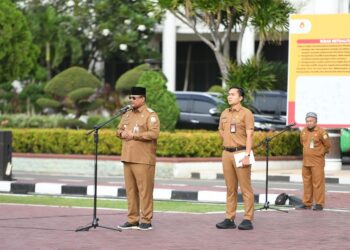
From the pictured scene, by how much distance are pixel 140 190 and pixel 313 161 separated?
4467 mm

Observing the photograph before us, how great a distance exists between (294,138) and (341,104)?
2604mm

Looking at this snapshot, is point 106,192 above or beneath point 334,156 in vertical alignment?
beneath

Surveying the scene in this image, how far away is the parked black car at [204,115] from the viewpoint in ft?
104

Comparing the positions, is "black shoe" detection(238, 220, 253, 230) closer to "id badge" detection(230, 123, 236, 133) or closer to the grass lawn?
"id badge" detection(230, 123, 236, 133)

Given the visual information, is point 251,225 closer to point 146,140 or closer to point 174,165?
point 146,140

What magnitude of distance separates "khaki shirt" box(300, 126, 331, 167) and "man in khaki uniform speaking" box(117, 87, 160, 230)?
4.27 meters

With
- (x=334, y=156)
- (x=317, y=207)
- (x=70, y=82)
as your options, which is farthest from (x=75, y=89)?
(x=317, y=207)

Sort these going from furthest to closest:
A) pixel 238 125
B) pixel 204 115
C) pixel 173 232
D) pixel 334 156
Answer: pixel 204 115 → pixel 334 156 → pixel 238 125 → pixel 173 232

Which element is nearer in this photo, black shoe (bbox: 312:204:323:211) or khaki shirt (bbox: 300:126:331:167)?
black shoe (bbox: 312:204:323:211)

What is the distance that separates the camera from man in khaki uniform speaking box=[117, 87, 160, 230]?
45.8 ft

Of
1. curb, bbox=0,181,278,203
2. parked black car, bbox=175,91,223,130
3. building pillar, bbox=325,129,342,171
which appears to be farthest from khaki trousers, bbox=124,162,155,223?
parked black car, bbox=175,91,223,130

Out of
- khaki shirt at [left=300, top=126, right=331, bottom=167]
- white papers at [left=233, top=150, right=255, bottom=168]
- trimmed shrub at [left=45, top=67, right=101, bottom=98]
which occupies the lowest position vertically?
white papers at [left=233, top=150, right=255, bottom=168]

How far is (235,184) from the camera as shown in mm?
14500

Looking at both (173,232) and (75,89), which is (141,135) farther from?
(75,89)
